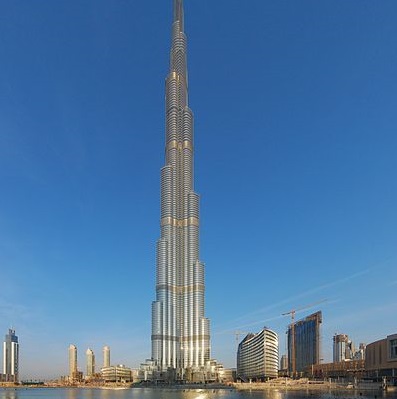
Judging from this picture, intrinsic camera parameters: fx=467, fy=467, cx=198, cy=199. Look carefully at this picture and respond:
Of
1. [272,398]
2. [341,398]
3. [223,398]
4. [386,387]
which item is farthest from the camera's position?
[386,387]

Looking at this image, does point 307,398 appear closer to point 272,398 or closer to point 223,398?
point 272,398

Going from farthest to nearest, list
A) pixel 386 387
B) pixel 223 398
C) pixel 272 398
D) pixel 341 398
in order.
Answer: pixel 386 387, pixel 223 398, pixel 272 398, pixel 341 398

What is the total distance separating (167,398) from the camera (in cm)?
18688

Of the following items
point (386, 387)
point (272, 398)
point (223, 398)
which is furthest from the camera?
point (386, 387)

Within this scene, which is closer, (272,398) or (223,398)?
(272,398)

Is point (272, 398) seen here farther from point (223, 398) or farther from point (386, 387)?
point (386, 387)

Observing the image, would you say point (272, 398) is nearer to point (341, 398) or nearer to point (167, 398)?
point (341, 398)

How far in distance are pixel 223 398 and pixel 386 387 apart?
225 feet

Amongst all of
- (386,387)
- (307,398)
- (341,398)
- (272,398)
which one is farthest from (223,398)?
(386,387)

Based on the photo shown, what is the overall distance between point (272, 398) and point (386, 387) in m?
57.6

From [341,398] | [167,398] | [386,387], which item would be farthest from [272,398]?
[386,387]

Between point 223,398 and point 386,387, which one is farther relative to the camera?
point 386,387

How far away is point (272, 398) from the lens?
538ft

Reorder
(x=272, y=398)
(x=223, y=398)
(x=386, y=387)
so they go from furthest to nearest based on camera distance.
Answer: (x=386, y=387) → (x=223, y=398) → (x=272, y=398)
